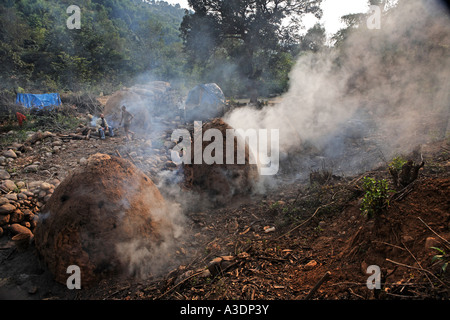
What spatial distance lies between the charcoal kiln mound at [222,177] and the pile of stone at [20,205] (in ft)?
9.15

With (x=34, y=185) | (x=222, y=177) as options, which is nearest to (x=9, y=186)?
(x=34, y=185)

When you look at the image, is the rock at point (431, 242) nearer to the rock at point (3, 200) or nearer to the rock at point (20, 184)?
the rock at point (3, 200)

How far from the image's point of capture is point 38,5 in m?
26.7

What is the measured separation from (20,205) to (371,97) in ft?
37.0

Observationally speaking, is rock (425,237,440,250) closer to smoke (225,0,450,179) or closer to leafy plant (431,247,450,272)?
leafy plant (431,247,450,272)

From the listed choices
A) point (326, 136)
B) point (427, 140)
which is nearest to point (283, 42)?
point (326, 136)

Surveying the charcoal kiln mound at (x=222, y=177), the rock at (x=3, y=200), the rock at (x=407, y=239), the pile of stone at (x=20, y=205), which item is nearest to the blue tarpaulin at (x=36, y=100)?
the pile of stone at (x=20, y=205)

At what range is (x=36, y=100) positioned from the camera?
41.2 ft

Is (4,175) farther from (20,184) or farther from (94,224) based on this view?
(94,224)

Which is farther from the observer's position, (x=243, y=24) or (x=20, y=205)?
(x=243, y=24)

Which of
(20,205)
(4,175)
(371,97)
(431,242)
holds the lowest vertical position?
(20,205)

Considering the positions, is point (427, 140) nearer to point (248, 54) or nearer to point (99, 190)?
point (99, 190)

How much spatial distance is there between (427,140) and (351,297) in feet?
18.1

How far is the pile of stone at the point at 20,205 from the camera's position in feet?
13.0
